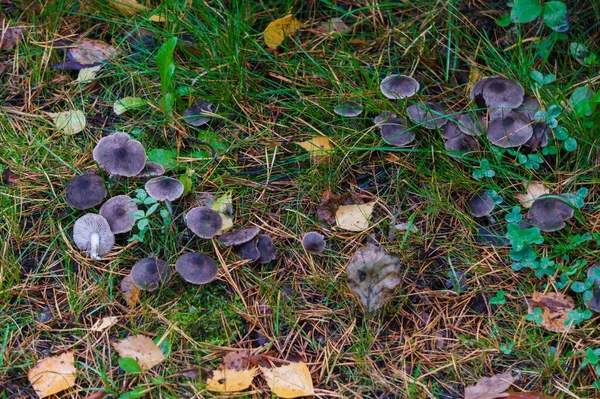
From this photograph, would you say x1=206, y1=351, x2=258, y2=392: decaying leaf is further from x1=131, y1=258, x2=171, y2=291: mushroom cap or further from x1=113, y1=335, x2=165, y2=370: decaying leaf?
x1=131, y1=258, x2=171, y2=291: mushroom cap

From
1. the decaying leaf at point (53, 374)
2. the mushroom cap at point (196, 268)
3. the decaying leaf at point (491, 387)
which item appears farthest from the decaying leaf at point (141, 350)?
the decaying leaf at point (491, 387)

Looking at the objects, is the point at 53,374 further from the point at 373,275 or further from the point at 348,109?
the point at 348,109

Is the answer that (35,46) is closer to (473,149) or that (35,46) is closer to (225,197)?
(225,197)

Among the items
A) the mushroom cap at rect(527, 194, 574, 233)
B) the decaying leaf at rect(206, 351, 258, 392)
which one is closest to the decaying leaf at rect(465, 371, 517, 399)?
the mushroom cap at rect(527, 194, 574, 233)

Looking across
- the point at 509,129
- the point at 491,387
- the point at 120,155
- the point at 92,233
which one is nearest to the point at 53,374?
the point at 92,233

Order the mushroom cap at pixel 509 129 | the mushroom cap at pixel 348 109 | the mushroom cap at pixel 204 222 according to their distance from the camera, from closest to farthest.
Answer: the mushroom cap at pixel 204 222 < the mushroom cap at pixel 509 129 < the mushroom cap at pixel 348 109

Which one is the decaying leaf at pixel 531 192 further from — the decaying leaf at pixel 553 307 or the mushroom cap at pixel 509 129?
the decaying leaf at pixel 553 307
